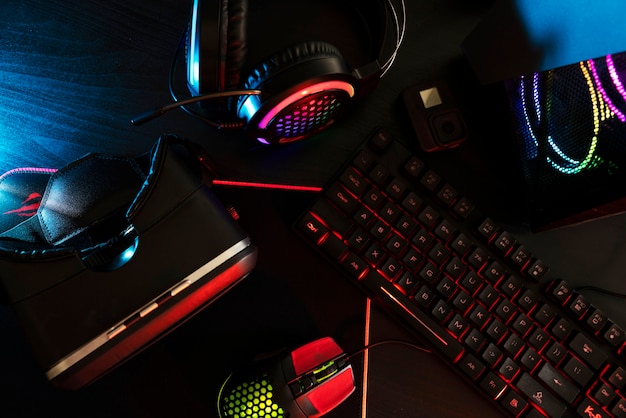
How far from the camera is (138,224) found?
54cm

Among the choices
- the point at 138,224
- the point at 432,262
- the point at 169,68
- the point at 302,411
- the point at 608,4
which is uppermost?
the point at 608,4

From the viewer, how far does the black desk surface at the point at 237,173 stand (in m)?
0.62

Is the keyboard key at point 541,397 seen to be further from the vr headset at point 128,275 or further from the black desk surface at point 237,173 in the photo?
the vr headset at point 128,275

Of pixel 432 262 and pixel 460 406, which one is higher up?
pixel 432 262

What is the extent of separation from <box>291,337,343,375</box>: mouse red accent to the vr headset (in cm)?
12

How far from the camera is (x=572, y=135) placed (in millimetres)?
599

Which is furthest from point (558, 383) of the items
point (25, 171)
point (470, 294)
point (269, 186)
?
point (25, 171)

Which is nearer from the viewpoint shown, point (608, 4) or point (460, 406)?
point (608, 4)

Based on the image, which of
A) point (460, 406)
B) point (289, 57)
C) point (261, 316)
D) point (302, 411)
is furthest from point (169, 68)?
point (460, 406)

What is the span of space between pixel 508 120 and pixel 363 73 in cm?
20

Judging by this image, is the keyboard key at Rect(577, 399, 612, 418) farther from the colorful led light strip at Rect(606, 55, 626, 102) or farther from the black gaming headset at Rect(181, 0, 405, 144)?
the black gaming headset at Rect(181, 0, 405, 144)

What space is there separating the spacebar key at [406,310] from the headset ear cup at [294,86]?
0.22m

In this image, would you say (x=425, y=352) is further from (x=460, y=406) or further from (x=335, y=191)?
(x=335, y=191)

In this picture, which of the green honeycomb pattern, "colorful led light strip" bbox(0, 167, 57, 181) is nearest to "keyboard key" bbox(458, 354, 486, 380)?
the green honeycomb pattern
